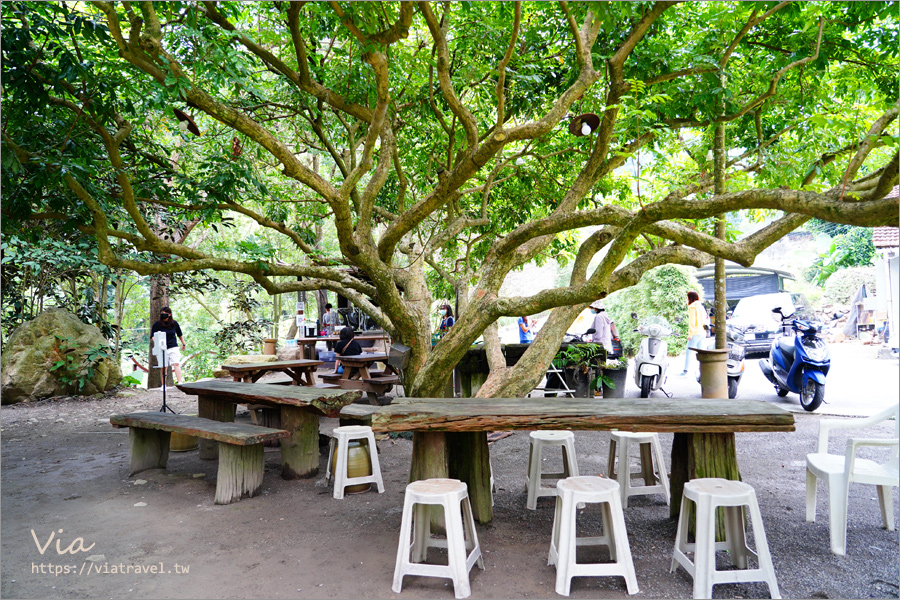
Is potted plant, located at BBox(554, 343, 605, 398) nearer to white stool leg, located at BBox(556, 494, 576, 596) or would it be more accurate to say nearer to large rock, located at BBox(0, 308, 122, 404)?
white stool leg, located at BBox(556, 494, 576, 596)

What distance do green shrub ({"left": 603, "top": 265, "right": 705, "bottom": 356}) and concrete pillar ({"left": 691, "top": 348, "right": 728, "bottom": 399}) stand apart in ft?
21.7

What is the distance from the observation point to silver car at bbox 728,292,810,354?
1237 cm

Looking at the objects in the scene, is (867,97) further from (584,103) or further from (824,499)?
(824,499)

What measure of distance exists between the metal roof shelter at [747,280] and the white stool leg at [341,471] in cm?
1611

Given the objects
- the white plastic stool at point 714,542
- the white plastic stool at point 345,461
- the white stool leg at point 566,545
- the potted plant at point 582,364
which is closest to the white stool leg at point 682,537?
the white plastic stool at point 714,542

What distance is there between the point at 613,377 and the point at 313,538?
17.6 feet

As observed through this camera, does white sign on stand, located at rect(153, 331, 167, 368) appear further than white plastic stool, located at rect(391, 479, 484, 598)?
Yes

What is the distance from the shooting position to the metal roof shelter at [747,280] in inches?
699

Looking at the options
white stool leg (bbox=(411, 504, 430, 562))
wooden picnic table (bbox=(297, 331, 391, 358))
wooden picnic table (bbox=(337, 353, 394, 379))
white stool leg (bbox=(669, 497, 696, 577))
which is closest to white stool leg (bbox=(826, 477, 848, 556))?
white stool leg (bbox=(669, 497, 696, 577))

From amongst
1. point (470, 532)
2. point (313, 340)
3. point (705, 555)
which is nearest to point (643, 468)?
point (705, 555)

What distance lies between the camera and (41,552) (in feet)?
10.7

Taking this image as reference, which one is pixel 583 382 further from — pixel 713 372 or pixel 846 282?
pixel 846 282

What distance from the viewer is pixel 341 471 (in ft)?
13.9

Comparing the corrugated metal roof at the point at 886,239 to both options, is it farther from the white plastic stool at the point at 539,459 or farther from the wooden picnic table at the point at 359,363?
the wooden picnic table at the point at 359,363
